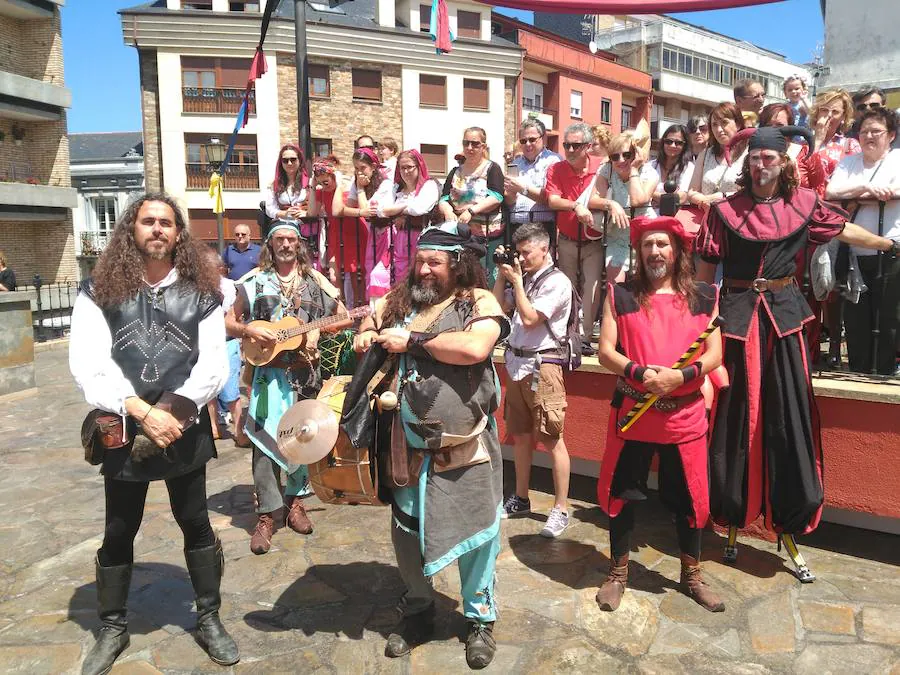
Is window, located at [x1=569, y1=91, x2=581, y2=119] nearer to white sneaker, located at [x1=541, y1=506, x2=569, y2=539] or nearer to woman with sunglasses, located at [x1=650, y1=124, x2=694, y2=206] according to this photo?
woman with sunglasses, located at [x1=650, y1=124, x2=694, y2=206]

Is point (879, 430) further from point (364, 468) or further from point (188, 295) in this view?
point (188, 295)

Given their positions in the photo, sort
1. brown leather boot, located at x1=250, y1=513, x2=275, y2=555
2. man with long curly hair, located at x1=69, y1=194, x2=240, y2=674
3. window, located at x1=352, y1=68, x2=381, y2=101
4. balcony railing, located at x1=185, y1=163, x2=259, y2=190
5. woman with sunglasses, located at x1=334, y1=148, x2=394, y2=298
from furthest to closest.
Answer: window, located at x1=352, y1=68, x2=381, y2=101 → balcony railing, located at x1=185, y1=163, x2=259, y2=190 → woman with sunglasses, located at x1=334, y1=148, x2=394, y2=298 → brown leather boot, located at x1=250, y1=513, x2=275, y2=555 → man with long curly hair, located at x1=69, y1=194, x2=240, y2=674

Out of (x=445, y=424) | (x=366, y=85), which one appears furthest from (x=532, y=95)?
(x=445, y=424)

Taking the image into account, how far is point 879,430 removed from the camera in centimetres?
401

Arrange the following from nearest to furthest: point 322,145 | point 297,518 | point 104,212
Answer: point 297,518 < point 322,145 < point 104,212

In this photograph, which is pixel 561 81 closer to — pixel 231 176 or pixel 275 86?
pixel 275 86

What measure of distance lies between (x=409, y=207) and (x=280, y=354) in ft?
7.01

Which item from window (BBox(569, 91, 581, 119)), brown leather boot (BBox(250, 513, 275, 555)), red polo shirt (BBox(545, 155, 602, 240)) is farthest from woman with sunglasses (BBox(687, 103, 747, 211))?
window (BBox(569, 91, 581, 119))

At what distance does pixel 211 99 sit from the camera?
2738 centimetres

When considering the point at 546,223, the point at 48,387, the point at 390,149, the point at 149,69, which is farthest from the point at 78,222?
the point at 546,223

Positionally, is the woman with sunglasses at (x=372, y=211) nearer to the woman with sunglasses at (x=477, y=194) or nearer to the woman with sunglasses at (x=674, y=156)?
the woman with sunglasses at (x=477, y=194)

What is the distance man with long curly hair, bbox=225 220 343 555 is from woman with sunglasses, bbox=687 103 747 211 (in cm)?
292

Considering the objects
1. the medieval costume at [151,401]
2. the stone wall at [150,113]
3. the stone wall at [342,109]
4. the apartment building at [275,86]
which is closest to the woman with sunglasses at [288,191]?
the medieval costume at [151,401]

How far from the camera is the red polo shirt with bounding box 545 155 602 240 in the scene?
5379 mm
